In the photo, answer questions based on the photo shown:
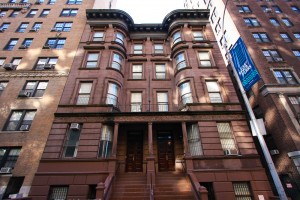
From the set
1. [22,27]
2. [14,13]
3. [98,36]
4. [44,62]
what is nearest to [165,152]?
[98,36]

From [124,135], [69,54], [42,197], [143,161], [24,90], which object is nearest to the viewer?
[42,197]

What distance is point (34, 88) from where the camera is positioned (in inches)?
677

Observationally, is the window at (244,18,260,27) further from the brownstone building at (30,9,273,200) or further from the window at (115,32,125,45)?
the window at (115,32,125,45)

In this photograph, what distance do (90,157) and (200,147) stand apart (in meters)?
8.31

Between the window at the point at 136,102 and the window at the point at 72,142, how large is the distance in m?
5.04

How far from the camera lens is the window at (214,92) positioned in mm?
16500

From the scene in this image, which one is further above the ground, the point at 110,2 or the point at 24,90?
the point at 110,2

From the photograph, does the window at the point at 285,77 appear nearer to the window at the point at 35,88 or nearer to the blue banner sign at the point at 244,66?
the blue banner sign at the point at 244,66

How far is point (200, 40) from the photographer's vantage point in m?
20.3

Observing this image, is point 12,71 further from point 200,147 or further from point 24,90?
point 200,147

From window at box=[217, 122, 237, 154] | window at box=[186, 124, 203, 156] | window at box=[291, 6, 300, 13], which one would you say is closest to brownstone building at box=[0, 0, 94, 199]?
window at box=[186, 124, 203, 156]

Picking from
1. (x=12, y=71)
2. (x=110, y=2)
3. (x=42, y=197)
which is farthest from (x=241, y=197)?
(x=110, y=2)

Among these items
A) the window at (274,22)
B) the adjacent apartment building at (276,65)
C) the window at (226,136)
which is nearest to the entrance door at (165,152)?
the window at (226,136)

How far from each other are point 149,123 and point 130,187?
4.87m
